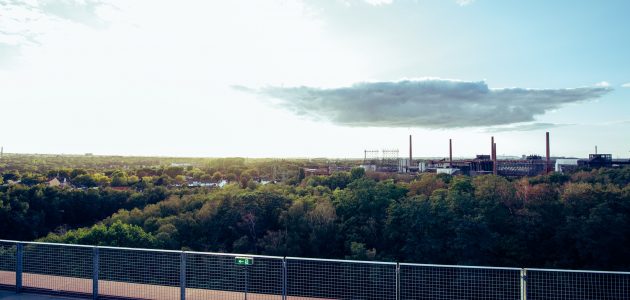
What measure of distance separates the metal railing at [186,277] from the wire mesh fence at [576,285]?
0.02m

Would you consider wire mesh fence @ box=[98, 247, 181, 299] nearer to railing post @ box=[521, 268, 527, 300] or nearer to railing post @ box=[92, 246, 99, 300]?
railing post @ box=[92, 246, 99, 300]

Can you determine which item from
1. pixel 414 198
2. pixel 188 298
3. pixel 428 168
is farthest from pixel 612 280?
pixel 428 168

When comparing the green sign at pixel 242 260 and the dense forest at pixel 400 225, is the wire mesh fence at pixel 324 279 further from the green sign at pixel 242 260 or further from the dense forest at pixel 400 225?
the dense forest at pixel 400 225

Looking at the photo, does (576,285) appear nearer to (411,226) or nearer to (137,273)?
(137,273)

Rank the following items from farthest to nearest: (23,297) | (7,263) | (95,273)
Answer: (7,263) → (23,297) → (95,273)

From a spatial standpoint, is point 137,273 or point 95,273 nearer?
point 95,273

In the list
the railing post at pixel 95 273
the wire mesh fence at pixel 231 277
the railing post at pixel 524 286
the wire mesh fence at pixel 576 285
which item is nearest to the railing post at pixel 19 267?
the railing post at pixel 95 273

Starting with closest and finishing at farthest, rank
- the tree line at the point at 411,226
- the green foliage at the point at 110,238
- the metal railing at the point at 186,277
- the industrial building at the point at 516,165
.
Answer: the metal railing at the point at 186,277 → the green foliage at the point at 110,238 → the tree line at the point at 411,226 → the industrial building at the point at 516,165

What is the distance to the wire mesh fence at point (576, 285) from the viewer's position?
620 cm

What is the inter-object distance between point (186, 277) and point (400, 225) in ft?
78.2

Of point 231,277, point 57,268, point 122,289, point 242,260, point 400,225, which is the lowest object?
point 400,225

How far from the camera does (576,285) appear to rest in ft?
20.5

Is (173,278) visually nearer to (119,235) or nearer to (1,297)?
(1,297)

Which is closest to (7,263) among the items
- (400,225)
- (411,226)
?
(411,226)
